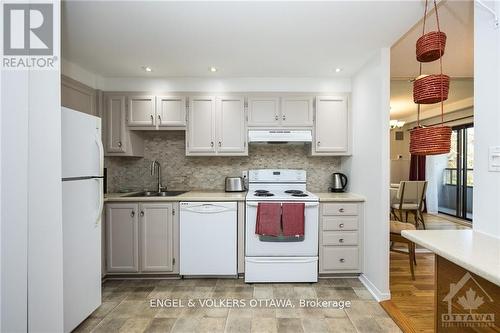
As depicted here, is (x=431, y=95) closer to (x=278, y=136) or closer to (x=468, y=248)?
(x=468, y=248)

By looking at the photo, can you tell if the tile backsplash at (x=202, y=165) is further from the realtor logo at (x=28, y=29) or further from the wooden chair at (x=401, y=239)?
the realtor logo at (x=28, y=29)

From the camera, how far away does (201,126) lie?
9.81ft

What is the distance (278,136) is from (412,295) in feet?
6.85

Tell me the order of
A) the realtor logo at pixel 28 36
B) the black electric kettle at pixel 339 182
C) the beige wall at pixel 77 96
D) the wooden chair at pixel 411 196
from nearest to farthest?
the realtor logo at pixel 28 36, the beige wall at pixel 77 96, the black electric kettle at pixel 339 182, the wooden chair at pixel 411 196

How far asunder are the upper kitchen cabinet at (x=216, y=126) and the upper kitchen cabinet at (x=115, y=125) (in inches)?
30.3

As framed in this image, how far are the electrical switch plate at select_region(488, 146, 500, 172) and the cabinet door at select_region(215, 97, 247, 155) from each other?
2.16 m

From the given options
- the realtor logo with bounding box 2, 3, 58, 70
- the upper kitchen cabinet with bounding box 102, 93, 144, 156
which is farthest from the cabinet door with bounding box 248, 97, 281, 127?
the realtor logo with bounding box 2, 3, 58, 70

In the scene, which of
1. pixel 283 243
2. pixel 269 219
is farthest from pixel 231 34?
pixel 283 243

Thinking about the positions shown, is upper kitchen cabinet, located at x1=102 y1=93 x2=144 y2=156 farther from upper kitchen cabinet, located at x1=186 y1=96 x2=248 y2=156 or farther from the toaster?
the toaster

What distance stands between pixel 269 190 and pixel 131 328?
195cm

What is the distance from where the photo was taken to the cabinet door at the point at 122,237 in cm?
265

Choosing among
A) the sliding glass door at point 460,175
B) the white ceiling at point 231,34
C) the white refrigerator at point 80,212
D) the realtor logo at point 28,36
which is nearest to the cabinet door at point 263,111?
the white ceiling at point 231,34

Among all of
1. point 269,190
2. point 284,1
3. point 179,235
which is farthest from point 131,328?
point 284,1

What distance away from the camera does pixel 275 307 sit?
7.18ft
